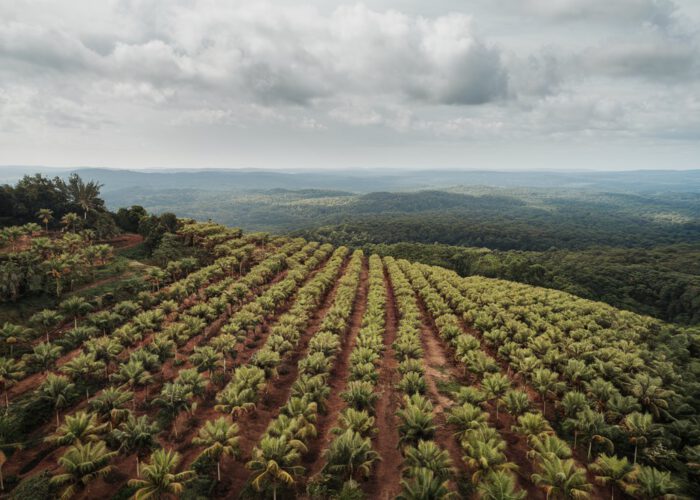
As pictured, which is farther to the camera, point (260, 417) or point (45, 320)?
point (45, 320)

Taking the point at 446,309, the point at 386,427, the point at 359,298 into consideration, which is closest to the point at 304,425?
the point at 386,427

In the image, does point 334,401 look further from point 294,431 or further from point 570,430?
point 570,430

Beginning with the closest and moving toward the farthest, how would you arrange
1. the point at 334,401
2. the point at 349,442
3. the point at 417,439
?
the point at 349,442 → the point at 417,439 → the point at 334,401

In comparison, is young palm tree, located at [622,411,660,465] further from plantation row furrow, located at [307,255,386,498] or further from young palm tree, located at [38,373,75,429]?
young palm tree, located at [38,373,75,429]

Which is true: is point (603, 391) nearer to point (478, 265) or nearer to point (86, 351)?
point (86, 351)

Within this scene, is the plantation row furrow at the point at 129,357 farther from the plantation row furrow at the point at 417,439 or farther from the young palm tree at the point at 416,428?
the plantation row furrow at the point at 417,439

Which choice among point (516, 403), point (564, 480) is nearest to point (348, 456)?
point (564, 480)

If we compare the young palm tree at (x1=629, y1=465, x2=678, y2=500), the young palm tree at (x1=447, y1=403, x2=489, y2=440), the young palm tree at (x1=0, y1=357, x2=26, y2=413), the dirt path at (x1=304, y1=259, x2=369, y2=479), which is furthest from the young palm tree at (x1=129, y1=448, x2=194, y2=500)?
the young palm tree at (x1=629, y1=465, x2=678, y2=500)
